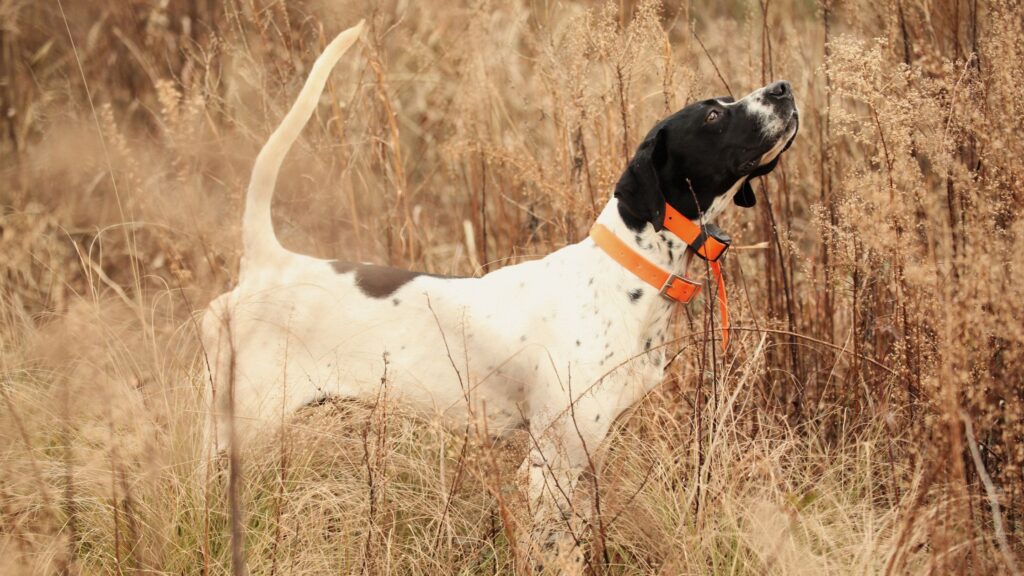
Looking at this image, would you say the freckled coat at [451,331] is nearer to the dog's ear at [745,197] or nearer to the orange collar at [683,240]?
the orange collar at [683,240]

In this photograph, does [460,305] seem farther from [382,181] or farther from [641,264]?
[382,181]

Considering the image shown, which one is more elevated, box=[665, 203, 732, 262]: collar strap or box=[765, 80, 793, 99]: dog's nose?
box=[765, 80, 793, 99]: dog's nose

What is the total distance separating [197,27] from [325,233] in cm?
200

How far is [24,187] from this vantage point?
482 cm

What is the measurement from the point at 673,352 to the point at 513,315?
81 cm

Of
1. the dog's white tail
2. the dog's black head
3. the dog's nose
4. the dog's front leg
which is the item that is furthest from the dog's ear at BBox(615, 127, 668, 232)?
the dog's white tail

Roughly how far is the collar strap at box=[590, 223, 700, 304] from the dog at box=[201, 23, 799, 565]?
0.05ft

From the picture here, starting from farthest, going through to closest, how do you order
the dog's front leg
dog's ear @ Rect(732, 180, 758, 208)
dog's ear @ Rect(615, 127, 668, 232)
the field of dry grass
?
dog's ear @ Rect(732, 180, 758, 208) → dog's ear @ Rect(615, 127, 668, 232) → the dog's front leg → the field of dry grass

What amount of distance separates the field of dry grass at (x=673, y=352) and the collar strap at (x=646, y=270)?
216 millimetres

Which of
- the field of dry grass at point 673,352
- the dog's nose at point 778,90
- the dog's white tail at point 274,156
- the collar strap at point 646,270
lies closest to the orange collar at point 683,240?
the collar strap at point 646,270

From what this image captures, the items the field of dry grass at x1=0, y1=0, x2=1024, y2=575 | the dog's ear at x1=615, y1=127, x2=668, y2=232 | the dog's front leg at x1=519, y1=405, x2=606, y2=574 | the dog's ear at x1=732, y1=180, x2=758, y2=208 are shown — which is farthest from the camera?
the dog's ear at x1=732, y1=180, x2=758, y2=208

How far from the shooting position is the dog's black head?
275 cm

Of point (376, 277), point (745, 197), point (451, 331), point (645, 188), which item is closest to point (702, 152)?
point (645, 188)

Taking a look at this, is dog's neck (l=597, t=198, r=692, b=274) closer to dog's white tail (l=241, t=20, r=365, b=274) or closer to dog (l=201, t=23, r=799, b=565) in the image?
dog (l=201, t=23, r=799, b=565)
